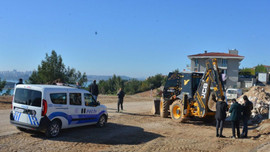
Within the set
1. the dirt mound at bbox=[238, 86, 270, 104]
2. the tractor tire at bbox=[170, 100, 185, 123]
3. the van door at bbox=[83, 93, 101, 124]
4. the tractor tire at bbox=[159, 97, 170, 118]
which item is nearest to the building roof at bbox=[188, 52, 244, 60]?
the dirt mound at bbox=[238, 86, 270, 104]

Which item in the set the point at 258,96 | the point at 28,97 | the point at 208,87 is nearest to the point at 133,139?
the point at 28,97

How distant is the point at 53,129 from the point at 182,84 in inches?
313

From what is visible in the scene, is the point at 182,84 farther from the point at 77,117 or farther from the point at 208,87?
the point at 77,117

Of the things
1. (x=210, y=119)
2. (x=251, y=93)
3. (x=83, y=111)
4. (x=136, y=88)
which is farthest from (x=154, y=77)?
(x=83, y=111)

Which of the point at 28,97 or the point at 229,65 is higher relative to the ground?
the point at 229,65

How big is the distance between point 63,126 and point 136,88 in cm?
5602

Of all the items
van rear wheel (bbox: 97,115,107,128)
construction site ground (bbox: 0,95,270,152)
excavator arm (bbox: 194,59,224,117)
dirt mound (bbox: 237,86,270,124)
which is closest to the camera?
construction site ground (bbox: 0,95,270,152)

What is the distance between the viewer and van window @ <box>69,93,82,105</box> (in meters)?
10.4

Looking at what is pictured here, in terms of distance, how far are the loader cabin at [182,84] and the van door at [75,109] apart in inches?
248

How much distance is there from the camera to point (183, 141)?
32.4 feet

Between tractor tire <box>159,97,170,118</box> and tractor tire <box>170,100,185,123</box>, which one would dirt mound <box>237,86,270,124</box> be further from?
tractor tire <box>159,97,170,118</box>

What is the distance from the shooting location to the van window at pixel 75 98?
10434 mm

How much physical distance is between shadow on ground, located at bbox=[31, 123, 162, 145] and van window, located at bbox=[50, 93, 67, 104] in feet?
4.14

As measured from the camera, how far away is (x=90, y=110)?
37.4ft
